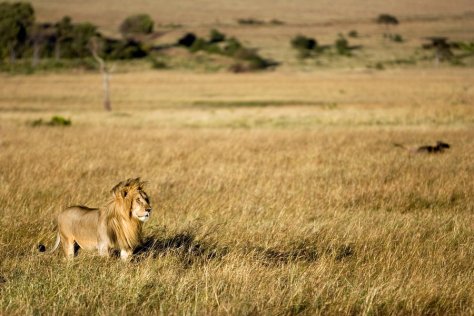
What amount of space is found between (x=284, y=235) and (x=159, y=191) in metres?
3.57

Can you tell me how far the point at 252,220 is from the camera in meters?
8.36

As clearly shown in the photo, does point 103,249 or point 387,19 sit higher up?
point 103,249

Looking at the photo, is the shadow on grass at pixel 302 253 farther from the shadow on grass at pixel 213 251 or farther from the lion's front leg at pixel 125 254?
the lion's front leg at pixel 125 254

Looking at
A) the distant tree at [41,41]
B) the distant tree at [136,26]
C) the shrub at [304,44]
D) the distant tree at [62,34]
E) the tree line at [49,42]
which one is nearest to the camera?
the distant tree at [41,41]

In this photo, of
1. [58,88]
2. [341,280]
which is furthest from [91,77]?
[341,280]

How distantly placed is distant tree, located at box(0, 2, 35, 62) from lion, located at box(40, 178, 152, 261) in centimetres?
7098

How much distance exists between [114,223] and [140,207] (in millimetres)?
363

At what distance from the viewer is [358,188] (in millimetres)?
10562

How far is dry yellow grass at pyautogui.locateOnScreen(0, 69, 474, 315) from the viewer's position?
205 inches

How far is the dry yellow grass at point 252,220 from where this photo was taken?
5.21 metres

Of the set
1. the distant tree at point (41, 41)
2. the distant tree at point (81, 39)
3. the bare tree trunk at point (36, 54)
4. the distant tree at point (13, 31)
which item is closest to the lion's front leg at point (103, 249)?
the bare tree trunk at point (36, 54)

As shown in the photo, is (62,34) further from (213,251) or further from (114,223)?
(114,223)

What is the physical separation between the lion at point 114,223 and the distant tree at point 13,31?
233 feet

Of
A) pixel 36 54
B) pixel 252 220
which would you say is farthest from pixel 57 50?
pixel 252 220
